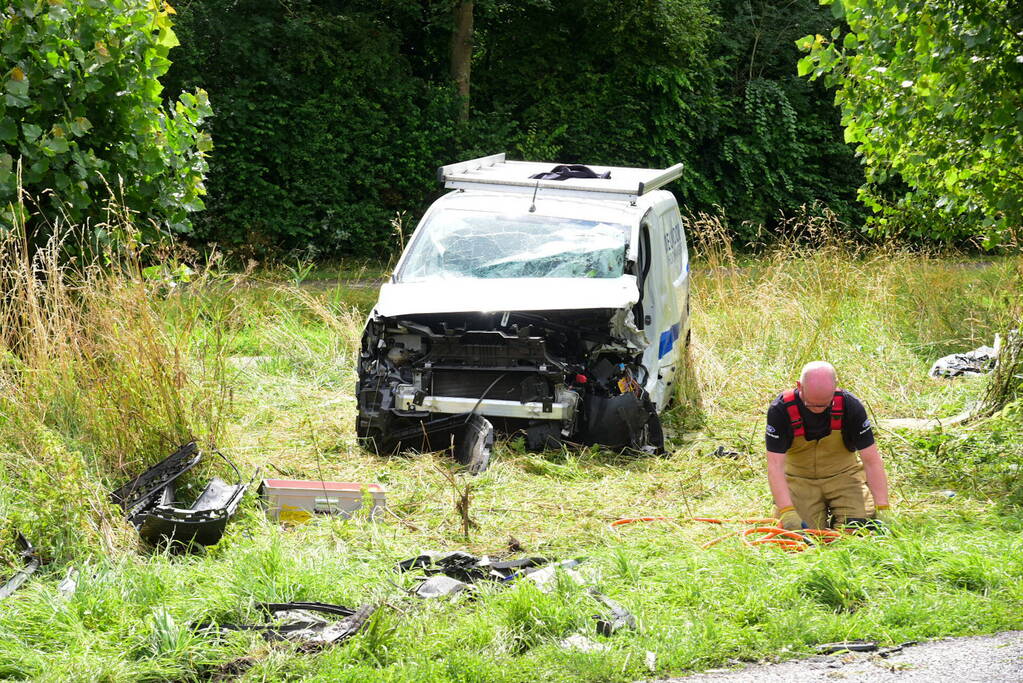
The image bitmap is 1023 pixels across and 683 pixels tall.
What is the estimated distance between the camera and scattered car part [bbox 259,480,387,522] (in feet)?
21.1

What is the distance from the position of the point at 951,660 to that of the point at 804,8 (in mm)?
19546

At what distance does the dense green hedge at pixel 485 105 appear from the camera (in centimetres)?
1778

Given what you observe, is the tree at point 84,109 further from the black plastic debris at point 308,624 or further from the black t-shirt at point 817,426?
the black t-shirt at point 817,426

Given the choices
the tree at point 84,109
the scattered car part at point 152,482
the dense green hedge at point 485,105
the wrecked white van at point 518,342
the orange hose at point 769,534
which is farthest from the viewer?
the dense green hedge at point 485,105

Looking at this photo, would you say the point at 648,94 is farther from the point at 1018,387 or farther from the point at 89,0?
the point at 89,0

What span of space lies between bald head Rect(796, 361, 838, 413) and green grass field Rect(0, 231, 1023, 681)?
806 millimetres

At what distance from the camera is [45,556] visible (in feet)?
18.2

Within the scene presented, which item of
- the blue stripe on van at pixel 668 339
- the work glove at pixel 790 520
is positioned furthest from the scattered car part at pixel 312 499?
the blue stripe on van at pixel 668 339

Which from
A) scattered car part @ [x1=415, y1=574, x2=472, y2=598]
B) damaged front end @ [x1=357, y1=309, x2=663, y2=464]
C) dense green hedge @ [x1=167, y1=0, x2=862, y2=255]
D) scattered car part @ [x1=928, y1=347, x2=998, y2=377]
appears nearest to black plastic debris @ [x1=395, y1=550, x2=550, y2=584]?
scattered car part @ [x1=415, y1=574, x2=472, y2=598]

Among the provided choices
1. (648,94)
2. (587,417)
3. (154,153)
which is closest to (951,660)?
(587,417)

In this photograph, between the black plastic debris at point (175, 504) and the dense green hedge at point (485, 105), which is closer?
the black plastic debris at point (175, 504)

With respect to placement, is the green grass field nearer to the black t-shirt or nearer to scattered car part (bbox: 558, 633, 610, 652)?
scattered car part (bbox: 558, 633, 610, 652)

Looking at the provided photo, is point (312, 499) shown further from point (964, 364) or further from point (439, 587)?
point (964, 364)

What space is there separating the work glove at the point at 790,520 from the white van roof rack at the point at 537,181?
11.1ft
